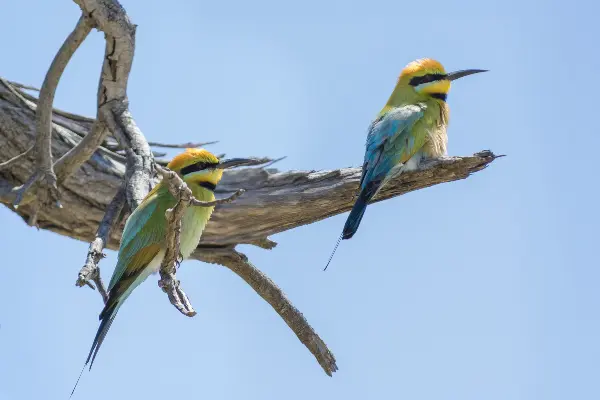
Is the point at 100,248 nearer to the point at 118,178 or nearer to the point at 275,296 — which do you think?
the point at 275,296

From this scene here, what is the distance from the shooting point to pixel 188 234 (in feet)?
12.4

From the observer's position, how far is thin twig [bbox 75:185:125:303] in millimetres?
2951

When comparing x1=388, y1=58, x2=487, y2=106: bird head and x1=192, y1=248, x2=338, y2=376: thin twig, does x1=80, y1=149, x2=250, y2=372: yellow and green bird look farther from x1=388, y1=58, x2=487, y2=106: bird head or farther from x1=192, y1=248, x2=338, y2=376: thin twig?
x1=388, y1=58, x2=487, y2=106: bird head

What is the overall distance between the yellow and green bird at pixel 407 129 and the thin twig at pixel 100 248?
82cm

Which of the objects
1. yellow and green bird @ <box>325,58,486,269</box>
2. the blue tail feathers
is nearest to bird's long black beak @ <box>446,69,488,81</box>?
yellow and green bird @ <box>325,58,486,269</box>

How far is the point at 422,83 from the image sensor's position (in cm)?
453

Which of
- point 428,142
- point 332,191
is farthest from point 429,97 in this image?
point 332,191

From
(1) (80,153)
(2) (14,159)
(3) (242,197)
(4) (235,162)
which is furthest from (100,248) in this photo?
(3) (242,197)

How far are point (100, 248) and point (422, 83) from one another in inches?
72.9

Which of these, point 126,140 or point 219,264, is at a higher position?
point 126,140

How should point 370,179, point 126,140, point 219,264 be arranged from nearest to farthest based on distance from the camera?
1. point 126,140
2. point 370,179
3. point 219,264

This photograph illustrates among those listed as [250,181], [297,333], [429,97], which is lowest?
[297,333]

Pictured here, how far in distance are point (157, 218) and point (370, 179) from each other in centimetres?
79

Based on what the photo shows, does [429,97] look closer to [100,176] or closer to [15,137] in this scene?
[100,176]
